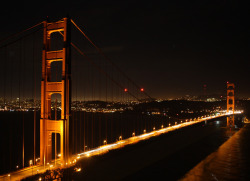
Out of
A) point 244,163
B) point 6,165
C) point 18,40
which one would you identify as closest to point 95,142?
point 6,165

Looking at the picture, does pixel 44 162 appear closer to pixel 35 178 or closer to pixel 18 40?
pixel 35 178

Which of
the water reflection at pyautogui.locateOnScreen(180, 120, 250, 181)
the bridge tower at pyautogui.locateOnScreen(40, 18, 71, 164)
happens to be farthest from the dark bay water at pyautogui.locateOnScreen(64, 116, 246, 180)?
the bridge tower at pyautogui.locateOnScreen(40, 18, 71, 164)

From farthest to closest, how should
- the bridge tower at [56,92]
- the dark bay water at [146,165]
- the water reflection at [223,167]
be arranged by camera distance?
1. the water reflection at [223,167]
2. the dark bay water at [146,165]
3. the bridge tower at [56,92]

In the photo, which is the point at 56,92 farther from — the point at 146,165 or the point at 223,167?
the point at 223,167

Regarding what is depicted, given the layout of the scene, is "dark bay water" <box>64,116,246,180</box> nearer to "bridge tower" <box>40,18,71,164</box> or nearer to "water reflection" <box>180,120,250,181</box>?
"water reflection" <box>180,120,250,181</box>

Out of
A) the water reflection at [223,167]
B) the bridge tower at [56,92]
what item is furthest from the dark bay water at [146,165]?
the bridge tower at [56,92]

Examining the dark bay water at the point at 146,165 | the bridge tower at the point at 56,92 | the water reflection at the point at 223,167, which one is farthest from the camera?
the water reflection at the point at 223,167

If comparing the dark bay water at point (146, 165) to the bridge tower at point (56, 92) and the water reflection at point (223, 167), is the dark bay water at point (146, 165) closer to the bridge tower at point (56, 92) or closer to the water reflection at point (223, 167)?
the water reflection at point (223, 167)

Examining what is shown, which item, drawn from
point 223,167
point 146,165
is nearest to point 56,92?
point 146,165
